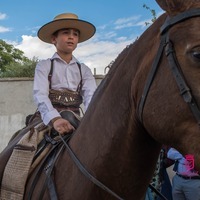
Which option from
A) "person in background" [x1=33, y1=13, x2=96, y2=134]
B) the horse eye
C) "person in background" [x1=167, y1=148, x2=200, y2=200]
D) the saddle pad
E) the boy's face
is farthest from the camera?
"person in background" [x1=167, y1=148, x2=200, y2=200]

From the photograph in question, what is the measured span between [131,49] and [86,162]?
0.85 meters

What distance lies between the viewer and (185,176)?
5016 mm

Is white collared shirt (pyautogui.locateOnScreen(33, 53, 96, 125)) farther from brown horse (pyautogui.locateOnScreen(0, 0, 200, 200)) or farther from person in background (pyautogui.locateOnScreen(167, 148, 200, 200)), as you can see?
person in background (pyautogui.locateOnScreen(167, 148, 200, 200))

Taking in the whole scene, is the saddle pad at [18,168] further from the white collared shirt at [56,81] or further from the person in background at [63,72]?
the person in background at [63,72]

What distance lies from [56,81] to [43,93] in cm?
31

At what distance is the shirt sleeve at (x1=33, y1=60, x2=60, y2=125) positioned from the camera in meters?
3.23

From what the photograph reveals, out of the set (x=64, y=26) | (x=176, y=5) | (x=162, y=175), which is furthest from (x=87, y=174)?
(x=162, y=175)

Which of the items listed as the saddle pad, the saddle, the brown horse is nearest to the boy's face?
the saddle

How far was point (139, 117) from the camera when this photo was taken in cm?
210

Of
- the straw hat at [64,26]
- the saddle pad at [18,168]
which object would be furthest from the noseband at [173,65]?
the straw hat at [64,26]

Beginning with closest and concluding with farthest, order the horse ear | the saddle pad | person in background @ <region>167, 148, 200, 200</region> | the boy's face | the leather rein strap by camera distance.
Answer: the horse ear
the leather rein strap
the saddle pad
the boy's face
person in background @ <region>167, 148, 200, 200</region>

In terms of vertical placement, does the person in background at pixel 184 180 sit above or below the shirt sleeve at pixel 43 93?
below

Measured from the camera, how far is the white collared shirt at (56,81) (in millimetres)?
3334

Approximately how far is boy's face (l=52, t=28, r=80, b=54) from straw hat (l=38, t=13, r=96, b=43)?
0.18ft
